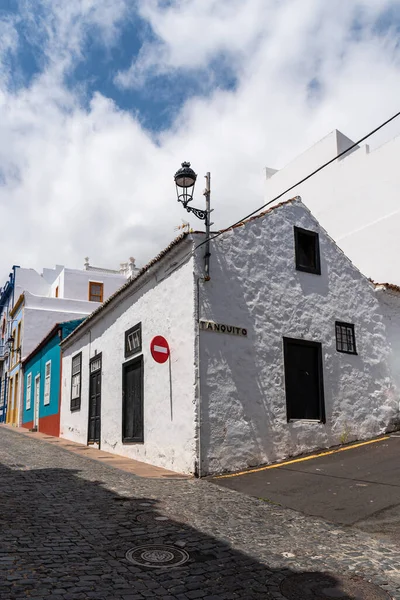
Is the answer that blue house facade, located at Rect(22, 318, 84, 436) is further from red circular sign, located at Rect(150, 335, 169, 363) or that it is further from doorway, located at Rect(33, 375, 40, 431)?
red circular sign, located at Rect(150, 335, 169, 363)

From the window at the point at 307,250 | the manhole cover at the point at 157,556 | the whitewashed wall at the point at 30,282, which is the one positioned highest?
the whitewashed wall at the point at 30,282

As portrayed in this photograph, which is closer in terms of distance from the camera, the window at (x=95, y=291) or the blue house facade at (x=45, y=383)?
the blue house facade at (x=45, y=383)

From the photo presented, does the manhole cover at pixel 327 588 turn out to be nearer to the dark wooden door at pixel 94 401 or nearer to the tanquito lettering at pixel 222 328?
the tanquito lettering at pixel 222 328

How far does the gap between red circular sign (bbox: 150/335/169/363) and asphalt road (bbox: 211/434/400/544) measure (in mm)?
2362

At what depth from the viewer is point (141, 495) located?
729 cm

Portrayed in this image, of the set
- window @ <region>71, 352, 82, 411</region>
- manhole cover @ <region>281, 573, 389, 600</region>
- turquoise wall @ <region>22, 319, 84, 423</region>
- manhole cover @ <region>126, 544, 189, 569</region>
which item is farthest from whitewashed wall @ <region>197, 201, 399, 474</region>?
turquoise wall @ <region>22, 319, 84, 423</region>

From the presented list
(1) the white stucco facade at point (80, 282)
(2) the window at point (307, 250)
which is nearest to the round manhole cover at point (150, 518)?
(2) the window at point (307, 250)

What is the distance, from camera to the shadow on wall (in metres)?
4.00

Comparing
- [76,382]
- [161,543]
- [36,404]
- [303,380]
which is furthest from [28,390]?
[161,543]

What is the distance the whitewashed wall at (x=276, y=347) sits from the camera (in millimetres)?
9289

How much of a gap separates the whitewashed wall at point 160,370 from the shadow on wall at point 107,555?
8.01 ft

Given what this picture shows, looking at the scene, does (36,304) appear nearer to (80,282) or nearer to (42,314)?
(42,314)

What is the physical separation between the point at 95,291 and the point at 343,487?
23141 millimetres

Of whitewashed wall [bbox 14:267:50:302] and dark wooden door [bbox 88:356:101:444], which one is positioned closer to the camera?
dark wooden door [bbox 88:356:101:444]
